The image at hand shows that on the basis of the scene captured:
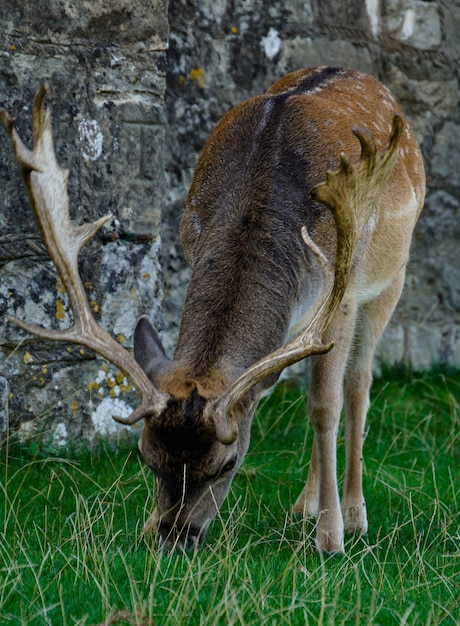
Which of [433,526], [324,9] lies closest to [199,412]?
[433,526]

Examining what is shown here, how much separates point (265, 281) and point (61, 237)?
737 millimetres

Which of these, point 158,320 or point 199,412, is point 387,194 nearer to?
point 158,320

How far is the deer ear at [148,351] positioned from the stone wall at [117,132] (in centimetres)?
102

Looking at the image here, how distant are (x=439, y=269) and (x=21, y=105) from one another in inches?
117

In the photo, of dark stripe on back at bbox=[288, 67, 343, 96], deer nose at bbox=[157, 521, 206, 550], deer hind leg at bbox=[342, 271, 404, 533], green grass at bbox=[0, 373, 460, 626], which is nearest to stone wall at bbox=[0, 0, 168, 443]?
green grass at bbox=[0, 373, 460, 626]

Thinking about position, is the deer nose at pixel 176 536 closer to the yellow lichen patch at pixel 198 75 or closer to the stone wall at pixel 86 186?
the stone wall at pixel 86 186

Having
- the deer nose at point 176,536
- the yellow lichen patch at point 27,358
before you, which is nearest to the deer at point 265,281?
the deer nose at point 176,536

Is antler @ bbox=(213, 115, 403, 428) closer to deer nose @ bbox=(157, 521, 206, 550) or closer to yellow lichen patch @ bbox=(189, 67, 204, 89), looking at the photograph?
deer nose @ bbox=(157, 521, 206, 550)

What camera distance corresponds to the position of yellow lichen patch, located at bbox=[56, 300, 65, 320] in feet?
16.0

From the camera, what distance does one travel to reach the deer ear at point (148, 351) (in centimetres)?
370

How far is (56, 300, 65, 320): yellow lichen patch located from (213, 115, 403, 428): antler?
5.07ft

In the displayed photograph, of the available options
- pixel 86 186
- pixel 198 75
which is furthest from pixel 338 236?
pixel 198 75

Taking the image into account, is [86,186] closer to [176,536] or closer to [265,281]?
[265,281]

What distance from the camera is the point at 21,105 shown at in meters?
4.70
